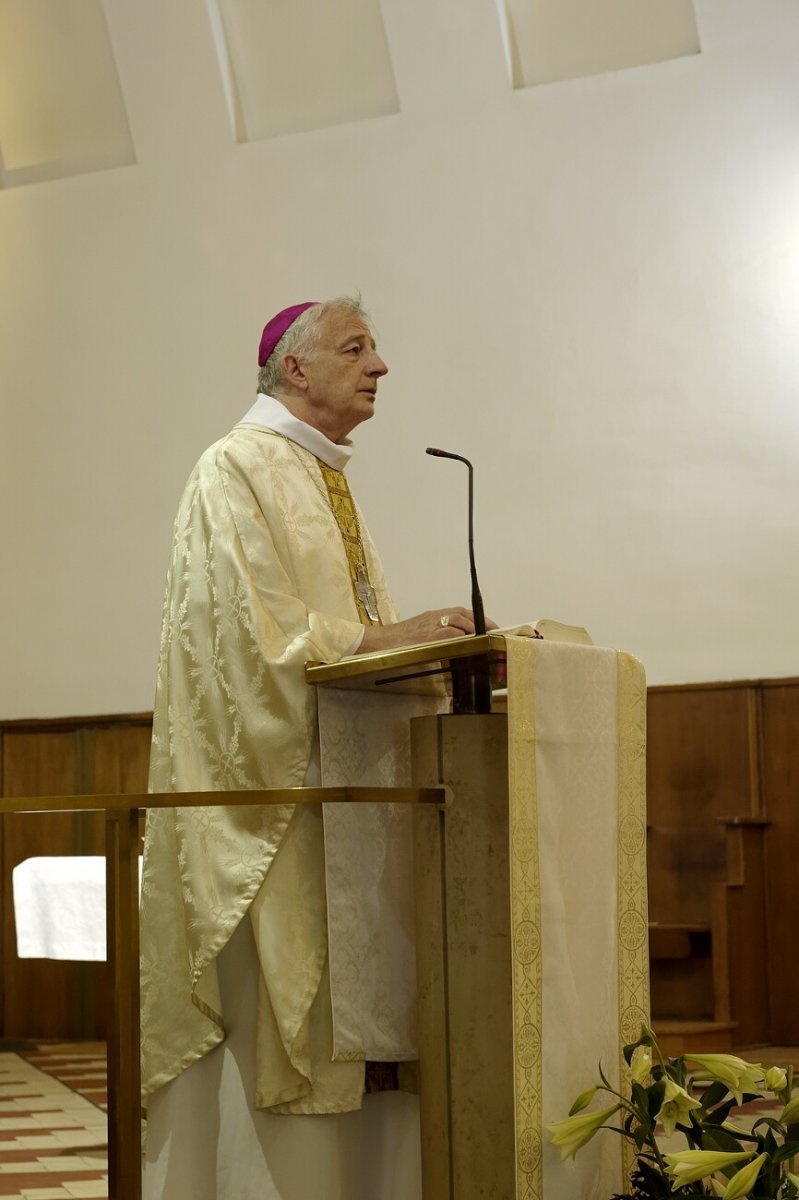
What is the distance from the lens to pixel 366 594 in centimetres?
341

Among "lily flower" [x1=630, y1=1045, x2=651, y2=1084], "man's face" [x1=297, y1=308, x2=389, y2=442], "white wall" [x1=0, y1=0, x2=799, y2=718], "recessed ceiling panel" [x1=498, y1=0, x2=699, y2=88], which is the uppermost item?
"recessed ceiling panel" [x1=498, y1=0, x2=699, y2=88]

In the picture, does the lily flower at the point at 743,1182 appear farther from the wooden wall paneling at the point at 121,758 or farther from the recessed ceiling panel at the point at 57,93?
the recessed ceiling panel at the point at 57,93

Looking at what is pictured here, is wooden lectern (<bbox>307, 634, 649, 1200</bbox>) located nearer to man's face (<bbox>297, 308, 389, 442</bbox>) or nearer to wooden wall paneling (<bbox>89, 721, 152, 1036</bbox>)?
man's face (<bbox>297, 308, 389, 442</bbox>)

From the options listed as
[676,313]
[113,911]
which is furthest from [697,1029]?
[113,911]

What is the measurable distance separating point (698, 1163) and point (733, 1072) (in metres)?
0.26

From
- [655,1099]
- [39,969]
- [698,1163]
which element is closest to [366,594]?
[655,1099]

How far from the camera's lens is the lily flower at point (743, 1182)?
8.46 ft

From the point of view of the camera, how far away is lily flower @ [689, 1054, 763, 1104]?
112 inches

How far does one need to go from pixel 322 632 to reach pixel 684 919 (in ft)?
15.2

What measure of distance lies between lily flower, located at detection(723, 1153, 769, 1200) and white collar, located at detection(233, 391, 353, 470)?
5.47ft

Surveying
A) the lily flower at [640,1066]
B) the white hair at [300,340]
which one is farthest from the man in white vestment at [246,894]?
the lily flower at [640,1066]

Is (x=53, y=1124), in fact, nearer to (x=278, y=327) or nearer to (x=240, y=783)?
(x=240, y=783)

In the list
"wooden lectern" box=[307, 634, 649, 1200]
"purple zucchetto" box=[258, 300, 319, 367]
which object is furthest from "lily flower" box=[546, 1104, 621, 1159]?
"purple zucchetto" box=[258, 300, 319, 367]

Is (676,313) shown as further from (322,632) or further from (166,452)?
(322,632)
